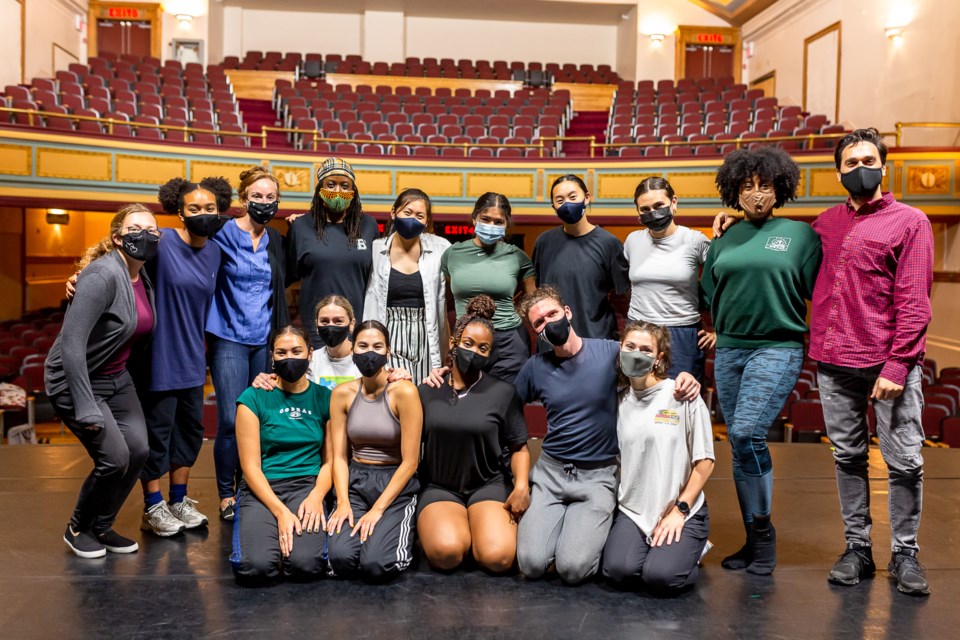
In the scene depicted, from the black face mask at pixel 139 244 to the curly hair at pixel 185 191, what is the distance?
29 cm

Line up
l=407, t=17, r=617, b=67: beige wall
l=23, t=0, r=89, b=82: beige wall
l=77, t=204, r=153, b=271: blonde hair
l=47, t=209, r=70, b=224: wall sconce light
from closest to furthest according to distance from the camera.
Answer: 1. l=77, t=204, r=153, b=271: blonde hair
2. l=23, t=0, r=89, b=82: beige wall
3. l=47, t=209, r=70, b=224: wall sconce light
4. l=407, t=17, r=617, b=67: beige wall

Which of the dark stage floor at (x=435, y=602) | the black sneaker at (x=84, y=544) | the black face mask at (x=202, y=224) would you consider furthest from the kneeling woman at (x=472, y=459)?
the black sneaker at (x=84, y=544)

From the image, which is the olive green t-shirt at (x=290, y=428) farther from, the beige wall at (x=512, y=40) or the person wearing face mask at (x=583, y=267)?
the beige wall at (x=512, y=40)

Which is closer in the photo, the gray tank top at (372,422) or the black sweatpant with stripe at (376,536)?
the black sweatpant with stripe at (376,536)

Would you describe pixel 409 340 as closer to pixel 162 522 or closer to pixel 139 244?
pixel 139 244

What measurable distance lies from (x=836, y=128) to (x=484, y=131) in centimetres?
504

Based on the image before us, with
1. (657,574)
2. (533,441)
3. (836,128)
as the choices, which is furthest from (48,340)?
(836,128)

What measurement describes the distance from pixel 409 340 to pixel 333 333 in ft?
1.26

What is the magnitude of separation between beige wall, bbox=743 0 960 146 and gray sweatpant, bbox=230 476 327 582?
31.9 ft

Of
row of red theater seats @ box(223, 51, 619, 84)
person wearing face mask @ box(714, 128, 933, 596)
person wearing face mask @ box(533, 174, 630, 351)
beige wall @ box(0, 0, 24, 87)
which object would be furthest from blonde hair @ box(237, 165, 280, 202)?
row of red theater seats @ box(223, 51, 619, 84)

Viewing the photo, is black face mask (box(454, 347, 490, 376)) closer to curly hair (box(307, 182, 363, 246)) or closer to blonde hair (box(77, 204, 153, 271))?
curly hair (box(307, 182, 363, 246))

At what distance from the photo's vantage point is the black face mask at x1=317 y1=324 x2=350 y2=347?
3.09 meters

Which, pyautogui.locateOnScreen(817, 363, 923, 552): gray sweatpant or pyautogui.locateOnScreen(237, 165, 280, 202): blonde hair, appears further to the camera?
pyautogui.locateOnScreen(237, 165, 280, 202): blonde hair

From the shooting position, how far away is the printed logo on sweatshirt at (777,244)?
276 cm
